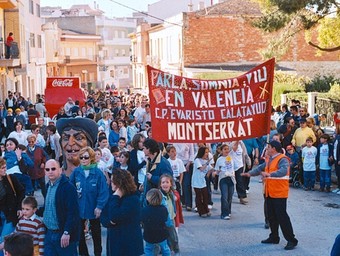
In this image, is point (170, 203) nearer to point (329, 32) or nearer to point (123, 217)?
point (123, 217)

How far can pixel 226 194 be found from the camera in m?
13.2

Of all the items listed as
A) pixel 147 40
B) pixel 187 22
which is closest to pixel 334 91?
pixel 187 22

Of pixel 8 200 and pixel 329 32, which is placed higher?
pixel 329 32

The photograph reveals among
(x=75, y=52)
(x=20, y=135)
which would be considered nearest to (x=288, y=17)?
(x=20, y=135)

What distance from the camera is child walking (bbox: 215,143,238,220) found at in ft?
43.4

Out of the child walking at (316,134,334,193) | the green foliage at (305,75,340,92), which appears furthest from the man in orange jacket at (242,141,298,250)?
the green foliage at (305,75,340,92)

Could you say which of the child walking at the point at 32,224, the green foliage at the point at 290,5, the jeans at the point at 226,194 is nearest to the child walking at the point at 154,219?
the child walking at the point at 32,224

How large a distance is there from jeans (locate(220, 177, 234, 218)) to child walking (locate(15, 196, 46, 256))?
17.5 ft

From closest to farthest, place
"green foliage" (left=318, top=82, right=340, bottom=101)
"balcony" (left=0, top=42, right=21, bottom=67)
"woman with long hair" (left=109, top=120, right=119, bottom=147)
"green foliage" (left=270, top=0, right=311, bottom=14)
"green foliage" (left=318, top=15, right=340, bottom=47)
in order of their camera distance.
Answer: "woman with long hair" (left=109, top=120, right=119, bottom=147), "green foliage" (left=318, top=82, right=340, bottom=101), "green foliage" (left=270, top=0, right=311, bottom=14), "green foliage" (left=318, top=15, right=340, bottom=47), "balcony" (left=0, top=42, right=21, bottom=67)

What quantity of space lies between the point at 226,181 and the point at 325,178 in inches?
160

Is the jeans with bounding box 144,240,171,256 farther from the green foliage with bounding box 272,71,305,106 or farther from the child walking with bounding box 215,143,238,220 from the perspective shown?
the green foliage with bounding box 272,71,305,106

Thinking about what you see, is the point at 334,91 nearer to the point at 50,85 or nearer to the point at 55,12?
the point at 50,85

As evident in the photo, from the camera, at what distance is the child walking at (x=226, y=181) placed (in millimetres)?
13227

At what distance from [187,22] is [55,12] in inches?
2187
